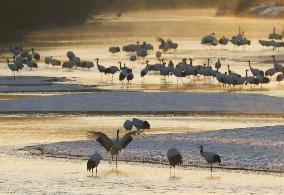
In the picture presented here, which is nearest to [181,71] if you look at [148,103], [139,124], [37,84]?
[37,84]

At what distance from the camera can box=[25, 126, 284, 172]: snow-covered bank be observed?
22.3 meters

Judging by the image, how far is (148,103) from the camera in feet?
111

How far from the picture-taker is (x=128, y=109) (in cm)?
3322

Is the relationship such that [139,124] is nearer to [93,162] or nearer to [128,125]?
[128,125]

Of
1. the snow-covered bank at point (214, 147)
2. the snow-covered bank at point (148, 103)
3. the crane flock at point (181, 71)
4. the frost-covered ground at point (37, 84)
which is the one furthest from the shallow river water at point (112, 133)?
the snow-covered bank at point (148, 103)

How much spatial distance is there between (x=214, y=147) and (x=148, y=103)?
1020cm

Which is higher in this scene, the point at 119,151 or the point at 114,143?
the point at 114,143

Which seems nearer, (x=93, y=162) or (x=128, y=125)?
(x=93, y=162)

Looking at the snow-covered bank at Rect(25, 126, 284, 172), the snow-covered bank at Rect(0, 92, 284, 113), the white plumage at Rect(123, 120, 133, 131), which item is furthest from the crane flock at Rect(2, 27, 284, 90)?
the snow-covered bank at Rect(25, 126, 284, 172)

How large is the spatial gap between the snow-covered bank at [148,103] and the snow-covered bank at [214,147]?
22.3 feet

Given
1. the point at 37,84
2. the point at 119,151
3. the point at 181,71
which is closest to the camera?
the point at 119,151

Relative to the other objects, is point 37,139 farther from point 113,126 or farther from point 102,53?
point 102,53

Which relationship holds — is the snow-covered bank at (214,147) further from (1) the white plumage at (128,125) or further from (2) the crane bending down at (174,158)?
(1) the white plumage at (128,125)

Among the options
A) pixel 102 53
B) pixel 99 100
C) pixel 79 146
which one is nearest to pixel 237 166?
pixel 79 146
